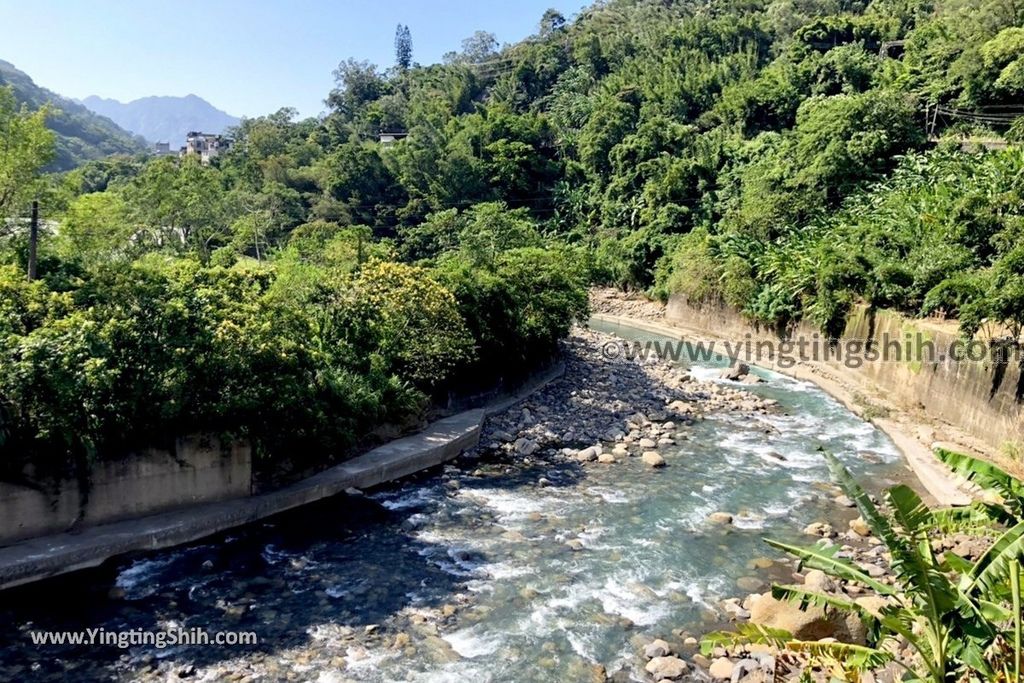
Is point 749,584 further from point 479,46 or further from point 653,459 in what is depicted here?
point 479,46

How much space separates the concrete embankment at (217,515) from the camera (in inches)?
497

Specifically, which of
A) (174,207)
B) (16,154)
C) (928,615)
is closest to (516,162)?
(174,207)

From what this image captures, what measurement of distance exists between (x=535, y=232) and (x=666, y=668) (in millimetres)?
31932

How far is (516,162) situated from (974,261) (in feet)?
140

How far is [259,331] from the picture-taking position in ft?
50.7

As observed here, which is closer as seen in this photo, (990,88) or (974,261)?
(974,261)

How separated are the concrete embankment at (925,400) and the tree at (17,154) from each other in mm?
23189

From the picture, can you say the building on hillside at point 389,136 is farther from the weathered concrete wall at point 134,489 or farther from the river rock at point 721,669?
the river rock at point 721,669

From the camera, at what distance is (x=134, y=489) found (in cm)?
1426

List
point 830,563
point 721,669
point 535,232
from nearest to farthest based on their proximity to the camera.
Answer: point 830,563
point 721,669
point 535,232

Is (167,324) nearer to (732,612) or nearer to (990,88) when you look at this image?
(732,612)

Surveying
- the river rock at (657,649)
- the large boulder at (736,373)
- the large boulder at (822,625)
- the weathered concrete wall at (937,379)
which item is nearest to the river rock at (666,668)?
the river rock at (657,649)

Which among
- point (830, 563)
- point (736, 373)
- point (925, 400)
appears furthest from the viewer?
point (736, 373)

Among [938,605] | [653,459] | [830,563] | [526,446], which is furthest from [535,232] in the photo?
[938,605]
